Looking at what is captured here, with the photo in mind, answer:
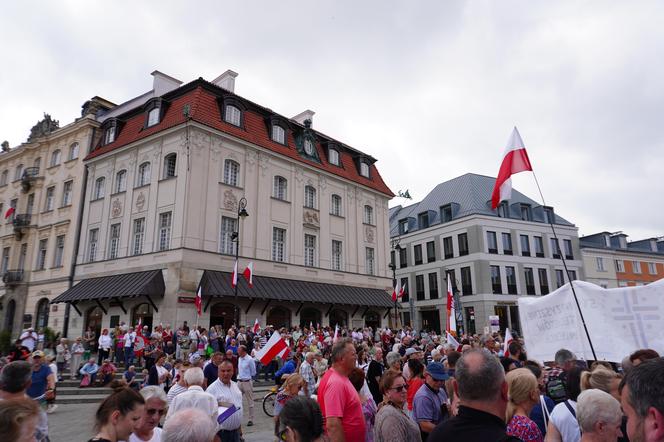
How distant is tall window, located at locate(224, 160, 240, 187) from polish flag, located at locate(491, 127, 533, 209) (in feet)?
62.3

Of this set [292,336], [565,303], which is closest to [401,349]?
[565,303]

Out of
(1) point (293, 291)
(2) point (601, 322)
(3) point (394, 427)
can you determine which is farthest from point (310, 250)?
(3) point (394, 427)

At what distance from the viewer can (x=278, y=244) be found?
27.2 metres

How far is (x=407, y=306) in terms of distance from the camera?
4662 cm

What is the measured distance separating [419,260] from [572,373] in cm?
4378

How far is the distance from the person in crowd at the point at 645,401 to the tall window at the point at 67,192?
33839 millimetres

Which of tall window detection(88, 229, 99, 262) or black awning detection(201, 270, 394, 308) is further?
tall window detection(88, 229, 99, 262)

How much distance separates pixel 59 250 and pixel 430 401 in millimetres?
31067

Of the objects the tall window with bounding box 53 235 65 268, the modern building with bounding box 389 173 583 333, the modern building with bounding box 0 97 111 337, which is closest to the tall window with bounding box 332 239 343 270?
the modern building with bounding box 389 173 583 333

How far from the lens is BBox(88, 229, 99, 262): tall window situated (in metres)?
26.8

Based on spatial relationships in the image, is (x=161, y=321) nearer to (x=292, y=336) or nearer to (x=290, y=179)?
(x=292, y=336)

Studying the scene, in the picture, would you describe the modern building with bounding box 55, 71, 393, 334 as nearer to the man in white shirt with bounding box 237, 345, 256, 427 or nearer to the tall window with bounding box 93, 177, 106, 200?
the tall window with bounding box 93, 177, 106, 200

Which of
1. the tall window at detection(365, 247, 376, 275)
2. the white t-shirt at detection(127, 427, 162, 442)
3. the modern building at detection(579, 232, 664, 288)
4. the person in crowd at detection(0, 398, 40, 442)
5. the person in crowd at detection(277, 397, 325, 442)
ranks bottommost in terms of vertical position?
the white t-shirt at detection(127, 427, 162, 442)

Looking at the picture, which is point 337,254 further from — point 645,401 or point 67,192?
point 645,401
